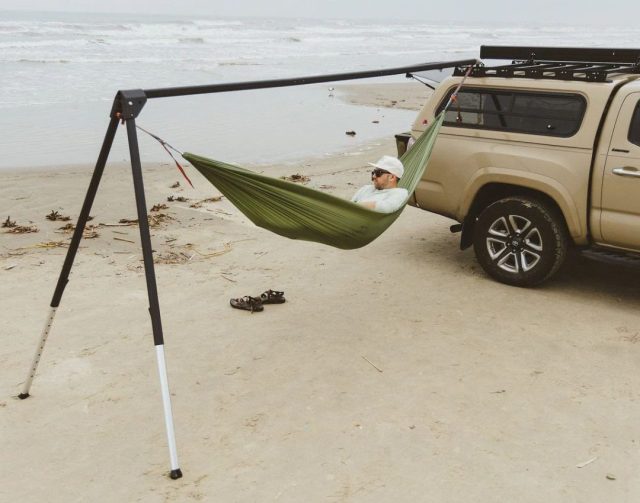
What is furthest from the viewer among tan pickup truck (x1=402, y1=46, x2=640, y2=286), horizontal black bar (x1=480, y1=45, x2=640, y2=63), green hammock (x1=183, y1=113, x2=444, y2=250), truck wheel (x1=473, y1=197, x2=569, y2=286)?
horizontal black bar (x1=480, y1=45, x2=640, y2=63)

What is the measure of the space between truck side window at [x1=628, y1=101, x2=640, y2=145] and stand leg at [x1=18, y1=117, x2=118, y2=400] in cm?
401

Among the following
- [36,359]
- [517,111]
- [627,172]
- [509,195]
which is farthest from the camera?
[509,195]

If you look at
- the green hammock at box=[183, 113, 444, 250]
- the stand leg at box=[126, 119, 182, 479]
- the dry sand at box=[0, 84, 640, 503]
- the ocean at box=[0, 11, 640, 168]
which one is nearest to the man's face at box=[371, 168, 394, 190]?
the green hammock at box=[183, 113, 444, 250]

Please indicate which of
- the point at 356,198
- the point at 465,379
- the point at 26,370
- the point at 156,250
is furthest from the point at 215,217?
the point at 465,379

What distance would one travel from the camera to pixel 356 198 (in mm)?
5730

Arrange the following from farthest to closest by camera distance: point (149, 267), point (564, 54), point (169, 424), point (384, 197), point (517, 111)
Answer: point (564, 54) → point (517, 111) → point (384, 197) → point (149, 267) → point (169, 424)

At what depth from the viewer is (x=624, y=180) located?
18.4 feet

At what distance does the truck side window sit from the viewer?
18.3ft

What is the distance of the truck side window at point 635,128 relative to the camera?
557cm

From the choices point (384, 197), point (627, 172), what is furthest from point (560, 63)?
point (384, 197)

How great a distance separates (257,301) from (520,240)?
243cm

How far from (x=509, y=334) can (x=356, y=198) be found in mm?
1630

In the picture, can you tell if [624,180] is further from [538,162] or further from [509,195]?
[509,195]

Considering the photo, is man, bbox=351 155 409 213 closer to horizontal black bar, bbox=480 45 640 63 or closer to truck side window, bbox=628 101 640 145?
truck side window, bbox=628 101 640 145
